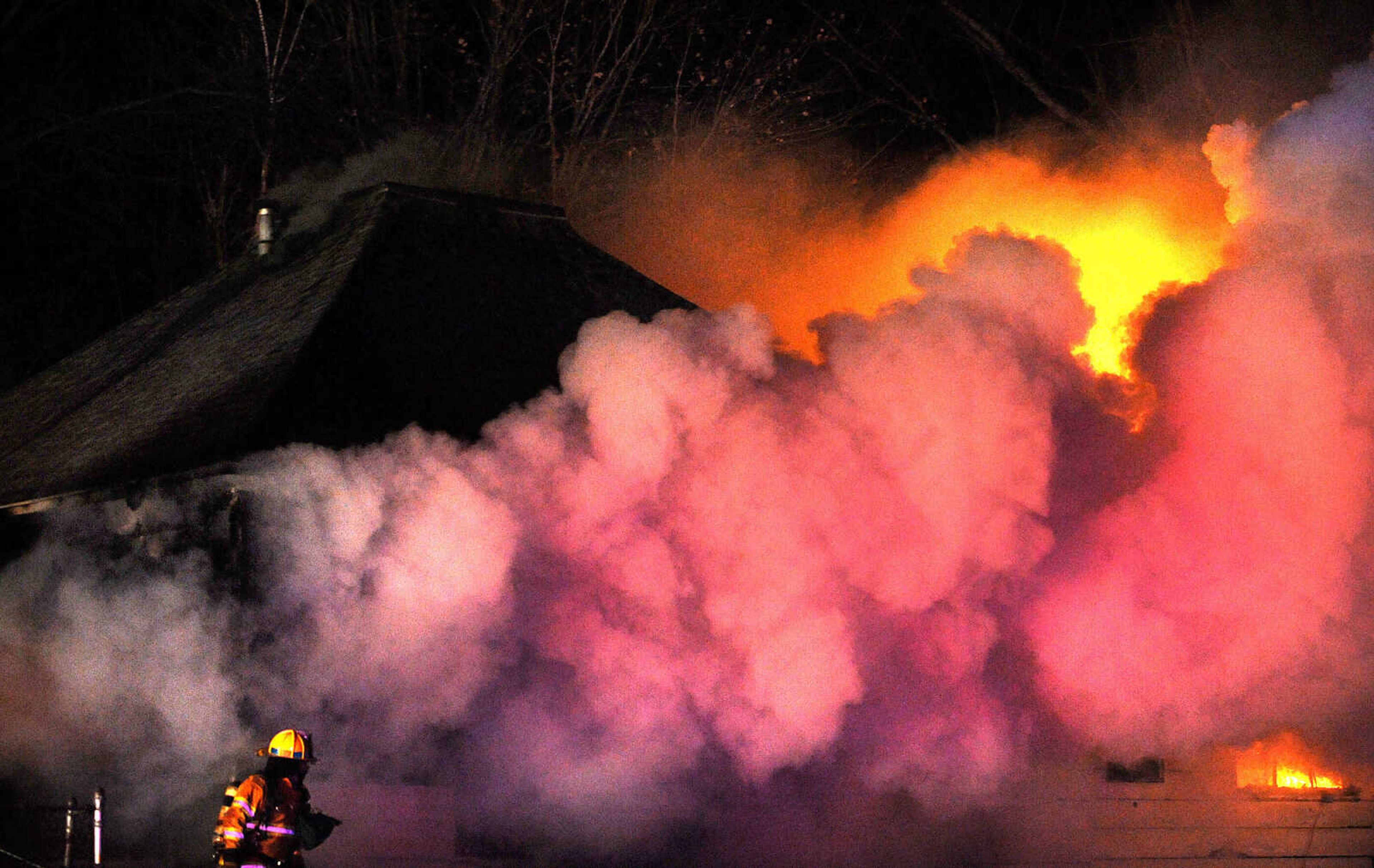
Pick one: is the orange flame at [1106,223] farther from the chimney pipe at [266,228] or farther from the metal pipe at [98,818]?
the metal pipe at [98,818]

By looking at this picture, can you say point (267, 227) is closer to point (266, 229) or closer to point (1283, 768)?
point (266, 229)

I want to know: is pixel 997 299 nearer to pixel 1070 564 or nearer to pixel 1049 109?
pixel 1070 564

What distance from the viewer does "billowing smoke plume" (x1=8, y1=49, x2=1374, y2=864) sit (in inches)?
560

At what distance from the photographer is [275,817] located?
10734 millimetres

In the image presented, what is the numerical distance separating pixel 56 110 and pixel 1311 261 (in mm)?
18195

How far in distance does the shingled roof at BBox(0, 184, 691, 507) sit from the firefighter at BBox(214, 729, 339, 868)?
3.66 metres

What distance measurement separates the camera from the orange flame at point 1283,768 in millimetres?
16953

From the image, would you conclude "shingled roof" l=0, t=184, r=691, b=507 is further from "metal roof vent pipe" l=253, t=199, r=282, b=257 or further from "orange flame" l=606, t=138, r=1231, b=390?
"orange flame" l=606, t=138, r=1231, b=390

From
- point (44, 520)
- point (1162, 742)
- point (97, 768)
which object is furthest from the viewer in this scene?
point (44, 520)

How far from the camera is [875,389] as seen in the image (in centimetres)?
1504

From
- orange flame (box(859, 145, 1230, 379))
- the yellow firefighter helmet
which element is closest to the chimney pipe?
orange flame (box(859, 145, 1230, 379))

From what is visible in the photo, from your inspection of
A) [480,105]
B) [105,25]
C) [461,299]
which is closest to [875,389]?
[461,299]

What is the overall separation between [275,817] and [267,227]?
10145 mm

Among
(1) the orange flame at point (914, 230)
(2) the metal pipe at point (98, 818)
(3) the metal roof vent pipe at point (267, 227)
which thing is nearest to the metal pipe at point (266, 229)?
(3) the metal roof vent pipe at point (267, 227)
